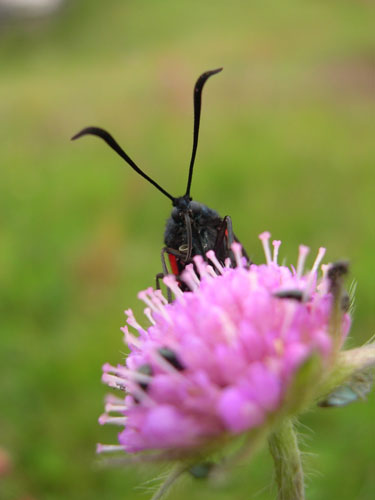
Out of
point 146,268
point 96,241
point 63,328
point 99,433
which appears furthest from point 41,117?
point 99,433

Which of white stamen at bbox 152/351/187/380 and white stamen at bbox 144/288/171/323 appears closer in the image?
white stamen at bbox 152/351/187/380

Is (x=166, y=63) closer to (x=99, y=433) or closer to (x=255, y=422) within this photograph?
(x=99, y=433)

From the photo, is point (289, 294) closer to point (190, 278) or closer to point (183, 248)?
point (190, 278)

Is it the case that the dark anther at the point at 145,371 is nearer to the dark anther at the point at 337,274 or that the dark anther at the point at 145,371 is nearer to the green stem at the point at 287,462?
the green stem at the point at 287,462

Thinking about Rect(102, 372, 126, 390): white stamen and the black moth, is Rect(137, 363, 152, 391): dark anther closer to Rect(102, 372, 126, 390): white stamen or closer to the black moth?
Rect(102, 372, 126, 390): white stamen

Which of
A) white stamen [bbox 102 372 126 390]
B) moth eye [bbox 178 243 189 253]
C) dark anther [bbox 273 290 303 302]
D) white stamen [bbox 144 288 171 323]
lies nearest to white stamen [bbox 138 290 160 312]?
white stamen [bbox 144 288 171 323]

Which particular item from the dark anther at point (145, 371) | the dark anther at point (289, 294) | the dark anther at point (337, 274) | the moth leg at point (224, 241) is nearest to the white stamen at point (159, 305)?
the dark anther at point (145, 371)

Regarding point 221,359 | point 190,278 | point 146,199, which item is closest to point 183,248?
point 190,278
